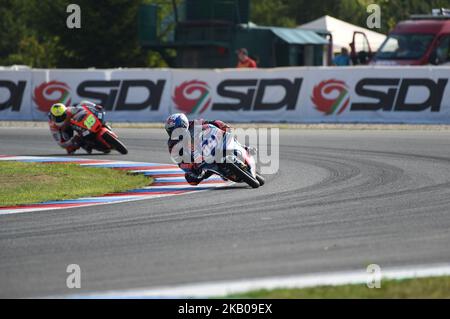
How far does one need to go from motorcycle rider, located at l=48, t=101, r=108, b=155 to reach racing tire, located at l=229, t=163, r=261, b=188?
17.0 ft

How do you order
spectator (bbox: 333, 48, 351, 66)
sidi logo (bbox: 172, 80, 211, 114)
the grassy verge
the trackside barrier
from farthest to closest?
spectator (bbox: 333, 48, 351, 66) → sidi logo (bbox: 172, 80, 211, 114) → the trackside barrier → the grassy verge

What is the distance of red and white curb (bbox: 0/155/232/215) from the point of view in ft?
37.0

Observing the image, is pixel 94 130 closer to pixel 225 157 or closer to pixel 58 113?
pixel 58 113

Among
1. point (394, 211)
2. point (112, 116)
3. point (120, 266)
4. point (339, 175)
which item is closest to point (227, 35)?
point (112, 116)

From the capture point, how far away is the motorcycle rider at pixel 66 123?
55.6 feet

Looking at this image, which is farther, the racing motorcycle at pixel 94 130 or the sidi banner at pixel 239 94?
the sidi banner at pixel 239 94

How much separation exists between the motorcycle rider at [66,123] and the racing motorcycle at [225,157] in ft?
16.5

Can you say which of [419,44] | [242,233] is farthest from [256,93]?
Answer: [242,233]

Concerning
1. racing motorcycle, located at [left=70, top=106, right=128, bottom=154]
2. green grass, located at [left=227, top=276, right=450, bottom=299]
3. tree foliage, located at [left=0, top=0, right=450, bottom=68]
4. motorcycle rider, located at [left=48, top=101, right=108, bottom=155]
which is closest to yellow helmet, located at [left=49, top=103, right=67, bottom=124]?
motorcycle rider, located at [left=48, top=101, right=108, bottom=155]

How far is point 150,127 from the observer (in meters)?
23.4

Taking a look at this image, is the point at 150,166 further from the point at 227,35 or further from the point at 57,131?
the point at 227,35

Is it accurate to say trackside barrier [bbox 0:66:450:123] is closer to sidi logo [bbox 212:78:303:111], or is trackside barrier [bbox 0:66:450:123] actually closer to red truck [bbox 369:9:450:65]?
sidi logo [bbox 212:78:303:111]

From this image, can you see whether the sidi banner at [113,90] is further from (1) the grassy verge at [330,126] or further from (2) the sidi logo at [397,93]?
(2) the sidi logo at [397,93]

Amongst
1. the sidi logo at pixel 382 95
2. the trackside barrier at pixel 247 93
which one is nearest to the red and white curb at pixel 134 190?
the trackside barrier at pixel 247 93
